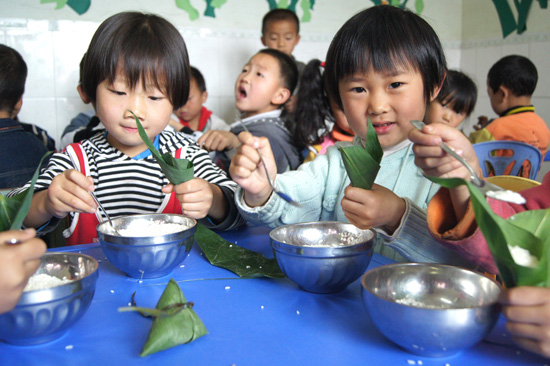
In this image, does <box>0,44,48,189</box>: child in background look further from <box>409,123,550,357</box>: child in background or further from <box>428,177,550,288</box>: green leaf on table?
<box>428,177,550,288</box>: green leaf on table

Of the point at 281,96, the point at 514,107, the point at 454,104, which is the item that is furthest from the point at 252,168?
the point at 514,107

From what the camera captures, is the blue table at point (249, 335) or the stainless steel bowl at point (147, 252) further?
the stainless steel bowl at point (147, 252)

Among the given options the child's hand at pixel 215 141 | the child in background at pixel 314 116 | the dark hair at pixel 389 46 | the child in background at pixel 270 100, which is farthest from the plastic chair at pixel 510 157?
the dark hair at pixel 389 46

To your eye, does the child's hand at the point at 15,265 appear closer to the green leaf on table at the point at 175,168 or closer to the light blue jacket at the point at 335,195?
the green leaf on table at the point at 175,168

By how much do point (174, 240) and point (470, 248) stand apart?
0.50m

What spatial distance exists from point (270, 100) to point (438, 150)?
1985 mm

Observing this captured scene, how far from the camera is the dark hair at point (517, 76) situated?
3.26 m

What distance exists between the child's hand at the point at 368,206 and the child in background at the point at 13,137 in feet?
5.09

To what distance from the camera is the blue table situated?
559mm

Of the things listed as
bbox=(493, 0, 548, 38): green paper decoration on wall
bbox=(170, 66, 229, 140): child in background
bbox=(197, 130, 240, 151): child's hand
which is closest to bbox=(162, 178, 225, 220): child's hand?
bbox=(197, 130, 240, 151): child's hand

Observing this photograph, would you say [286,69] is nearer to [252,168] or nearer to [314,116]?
[314,116]

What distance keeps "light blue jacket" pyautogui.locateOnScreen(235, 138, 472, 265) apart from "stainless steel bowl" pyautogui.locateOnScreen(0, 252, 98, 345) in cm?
52

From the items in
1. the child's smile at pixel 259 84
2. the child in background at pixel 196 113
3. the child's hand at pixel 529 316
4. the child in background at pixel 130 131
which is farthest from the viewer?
the child in background at pixel 196 113

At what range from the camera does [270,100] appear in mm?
2625
